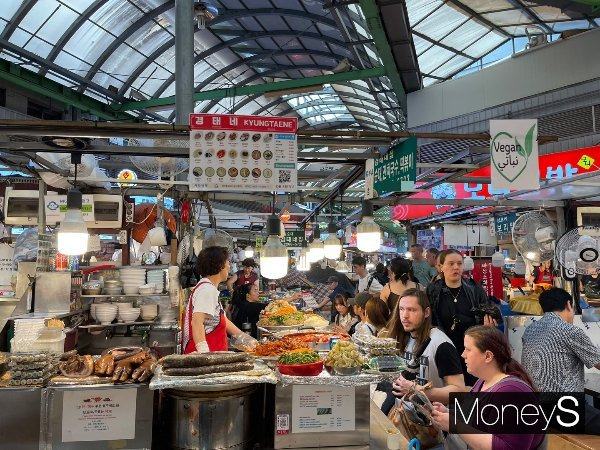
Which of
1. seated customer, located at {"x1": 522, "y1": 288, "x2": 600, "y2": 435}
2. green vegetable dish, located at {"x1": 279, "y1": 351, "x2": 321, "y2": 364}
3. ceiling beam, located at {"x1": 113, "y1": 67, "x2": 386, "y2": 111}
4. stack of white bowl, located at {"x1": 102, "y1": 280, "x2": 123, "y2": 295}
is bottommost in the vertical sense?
seated customer, located at {"x1": 522, "y1": 288, "x2": 600, "y2": 435}

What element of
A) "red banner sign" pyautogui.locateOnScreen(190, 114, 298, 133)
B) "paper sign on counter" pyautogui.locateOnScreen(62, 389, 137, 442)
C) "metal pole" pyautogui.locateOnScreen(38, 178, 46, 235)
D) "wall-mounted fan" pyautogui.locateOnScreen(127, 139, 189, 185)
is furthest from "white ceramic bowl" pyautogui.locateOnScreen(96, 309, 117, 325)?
"paper sign on counter" pyautogui.locateOnScreen(62, 389, 137, 442)

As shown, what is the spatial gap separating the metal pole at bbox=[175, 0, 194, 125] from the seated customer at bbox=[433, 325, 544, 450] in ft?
20.0

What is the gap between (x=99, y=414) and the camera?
260cm

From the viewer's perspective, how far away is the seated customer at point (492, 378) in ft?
8.29

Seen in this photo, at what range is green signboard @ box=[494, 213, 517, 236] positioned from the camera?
12.4 meters

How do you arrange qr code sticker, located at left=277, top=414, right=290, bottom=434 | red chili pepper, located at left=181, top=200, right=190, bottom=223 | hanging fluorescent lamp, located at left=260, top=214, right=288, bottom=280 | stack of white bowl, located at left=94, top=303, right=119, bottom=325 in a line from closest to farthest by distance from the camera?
qr code sticker, located at left=277, top=414, right=290, bottom=434 < hanging fluorescent lamp, located at left=260, top=214, right=288, bottom=280 < stack of white bowl, located at left=94, top=303, right=119, bottom=325 < red chili pepper, located at left=181, top=200, right=190, bottom=223

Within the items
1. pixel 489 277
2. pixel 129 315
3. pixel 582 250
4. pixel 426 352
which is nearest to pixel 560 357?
pixel 426 352

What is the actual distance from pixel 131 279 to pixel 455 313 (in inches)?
167

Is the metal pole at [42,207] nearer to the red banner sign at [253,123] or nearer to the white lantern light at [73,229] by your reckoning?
the white lantern light at [73,229]

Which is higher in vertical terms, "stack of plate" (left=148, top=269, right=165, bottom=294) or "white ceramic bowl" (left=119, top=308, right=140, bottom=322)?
"stack of plate" (left=148, top=269, right=165, bottom=294)

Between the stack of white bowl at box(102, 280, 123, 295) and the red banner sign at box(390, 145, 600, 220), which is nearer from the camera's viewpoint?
the stack of white bowl at box(102, 280, 123, 295)

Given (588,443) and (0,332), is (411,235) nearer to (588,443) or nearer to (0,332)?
(588,443)

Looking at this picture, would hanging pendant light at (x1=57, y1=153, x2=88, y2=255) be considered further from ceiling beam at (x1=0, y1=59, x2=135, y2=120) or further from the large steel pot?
ceiling beam at (x1=0, y1=59, x2=135, y2=120)

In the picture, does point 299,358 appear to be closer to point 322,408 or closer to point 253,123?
point 322,408
